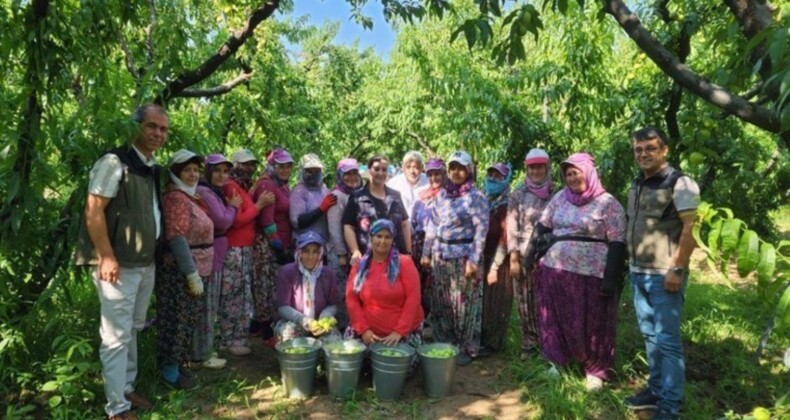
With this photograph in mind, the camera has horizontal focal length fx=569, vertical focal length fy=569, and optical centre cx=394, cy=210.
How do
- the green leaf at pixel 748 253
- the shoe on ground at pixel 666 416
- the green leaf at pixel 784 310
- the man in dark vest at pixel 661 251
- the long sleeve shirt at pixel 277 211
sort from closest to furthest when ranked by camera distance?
the green leaf at pixel 784 310, the green leaf at pixel 748 253, the man in dark vest at pixel 661 251, the shoe on ground at pixel 666 416, the long sleeve shirt at pixel 277 211

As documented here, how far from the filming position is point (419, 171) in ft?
16.4

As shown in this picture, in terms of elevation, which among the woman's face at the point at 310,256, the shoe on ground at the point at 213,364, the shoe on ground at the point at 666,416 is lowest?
the shoe on ground at the point at 666,416

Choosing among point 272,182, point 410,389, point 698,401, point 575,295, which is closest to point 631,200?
point 575,295

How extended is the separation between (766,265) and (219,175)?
3.30 m

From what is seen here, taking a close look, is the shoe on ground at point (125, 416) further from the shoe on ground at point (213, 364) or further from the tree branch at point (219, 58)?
the tree branch at point (219, 58)

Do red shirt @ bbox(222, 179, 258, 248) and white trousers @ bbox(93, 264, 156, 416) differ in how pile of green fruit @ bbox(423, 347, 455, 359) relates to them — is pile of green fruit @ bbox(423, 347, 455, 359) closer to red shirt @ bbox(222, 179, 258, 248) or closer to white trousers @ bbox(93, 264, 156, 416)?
red shirt @ bbox(222, 179, 258, 248)

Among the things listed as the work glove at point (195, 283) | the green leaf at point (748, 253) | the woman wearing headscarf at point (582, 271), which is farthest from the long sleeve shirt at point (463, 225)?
the green leaf at point (748, 253)

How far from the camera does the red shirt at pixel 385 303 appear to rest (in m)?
3.76

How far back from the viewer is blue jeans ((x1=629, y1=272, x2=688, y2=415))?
3.04 metres

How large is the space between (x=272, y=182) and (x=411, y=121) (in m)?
7.58

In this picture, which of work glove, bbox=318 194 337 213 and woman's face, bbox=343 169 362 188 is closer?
work glove, bbox=318 194 337 213

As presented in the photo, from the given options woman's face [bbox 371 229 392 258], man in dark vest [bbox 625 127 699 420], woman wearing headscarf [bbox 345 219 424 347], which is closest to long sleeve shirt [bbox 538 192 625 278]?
man in dark vest [bbox 625 127 699 420]

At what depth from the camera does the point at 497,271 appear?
4301mm

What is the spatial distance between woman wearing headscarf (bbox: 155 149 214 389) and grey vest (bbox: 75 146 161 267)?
34 cm
